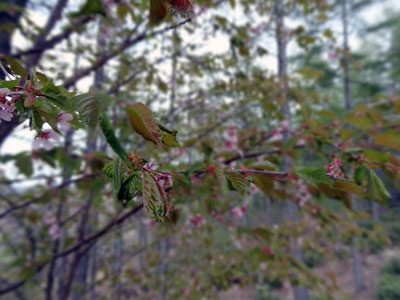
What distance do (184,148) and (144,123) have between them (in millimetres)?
1576

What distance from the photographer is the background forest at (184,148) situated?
47cm

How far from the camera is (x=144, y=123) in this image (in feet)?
1.28

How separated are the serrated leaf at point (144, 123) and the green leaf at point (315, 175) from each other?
15.3 inches

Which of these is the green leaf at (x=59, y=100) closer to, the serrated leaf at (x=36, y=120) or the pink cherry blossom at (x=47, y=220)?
the serrated leaf at (x=36, y=120)

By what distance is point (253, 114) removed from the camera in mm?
2705

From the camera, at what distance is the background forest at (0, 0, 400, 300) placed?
47cm

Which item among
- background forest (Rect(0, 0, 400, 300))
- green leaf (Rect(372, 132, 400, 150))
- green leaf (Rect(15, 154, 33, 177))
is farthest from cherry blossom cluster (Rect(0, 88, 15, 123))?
green leaf (Rect(372, 132, 400, 150))

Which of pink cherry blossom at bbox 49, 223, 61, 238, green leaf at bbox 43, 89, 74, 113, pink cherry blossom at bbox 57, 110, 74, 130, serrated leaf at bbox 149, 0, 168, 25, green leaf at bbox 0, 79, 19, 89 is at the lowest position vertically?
pink cherry blossom at bbox 49, 223, 61, 238

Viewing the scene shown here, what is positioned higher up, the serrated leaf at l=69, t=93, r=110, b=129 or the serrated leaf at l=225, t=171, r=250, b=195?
the serrated leaf at l=69, t=93, r=110, b=129

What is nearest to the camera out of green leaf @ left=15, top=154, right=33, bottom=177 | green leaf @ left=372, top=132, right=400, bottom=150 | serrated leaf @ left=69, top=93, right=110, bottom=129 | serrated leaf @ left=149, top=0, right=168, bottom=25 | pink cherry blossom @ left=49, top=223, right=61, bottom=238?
serrated leaf @ left=69, top=93, right=110, bottom=129

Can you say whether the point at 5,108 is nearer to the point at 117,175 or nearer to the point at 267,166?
the point at 117,175

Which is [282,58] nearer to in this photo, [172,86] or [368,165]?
[172,86]

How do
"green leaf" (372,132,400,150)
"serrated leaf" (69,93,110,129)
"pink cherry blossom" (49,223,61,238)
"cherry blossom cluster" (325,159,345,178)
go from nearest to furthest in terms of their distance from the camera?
"serrated leaf" (69,93,110,129)
"cherry blossom cluster" (325,159,345,178)
"green leaf" (372,132,400,150)
"pink cherry blossom" (49,223,61,238)

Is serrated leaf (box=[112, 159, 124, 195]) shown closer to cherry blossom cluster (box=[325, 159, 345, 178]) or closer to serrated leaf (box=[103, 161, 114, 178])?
serrated leaf (box=[103, 161, 114, 178])
